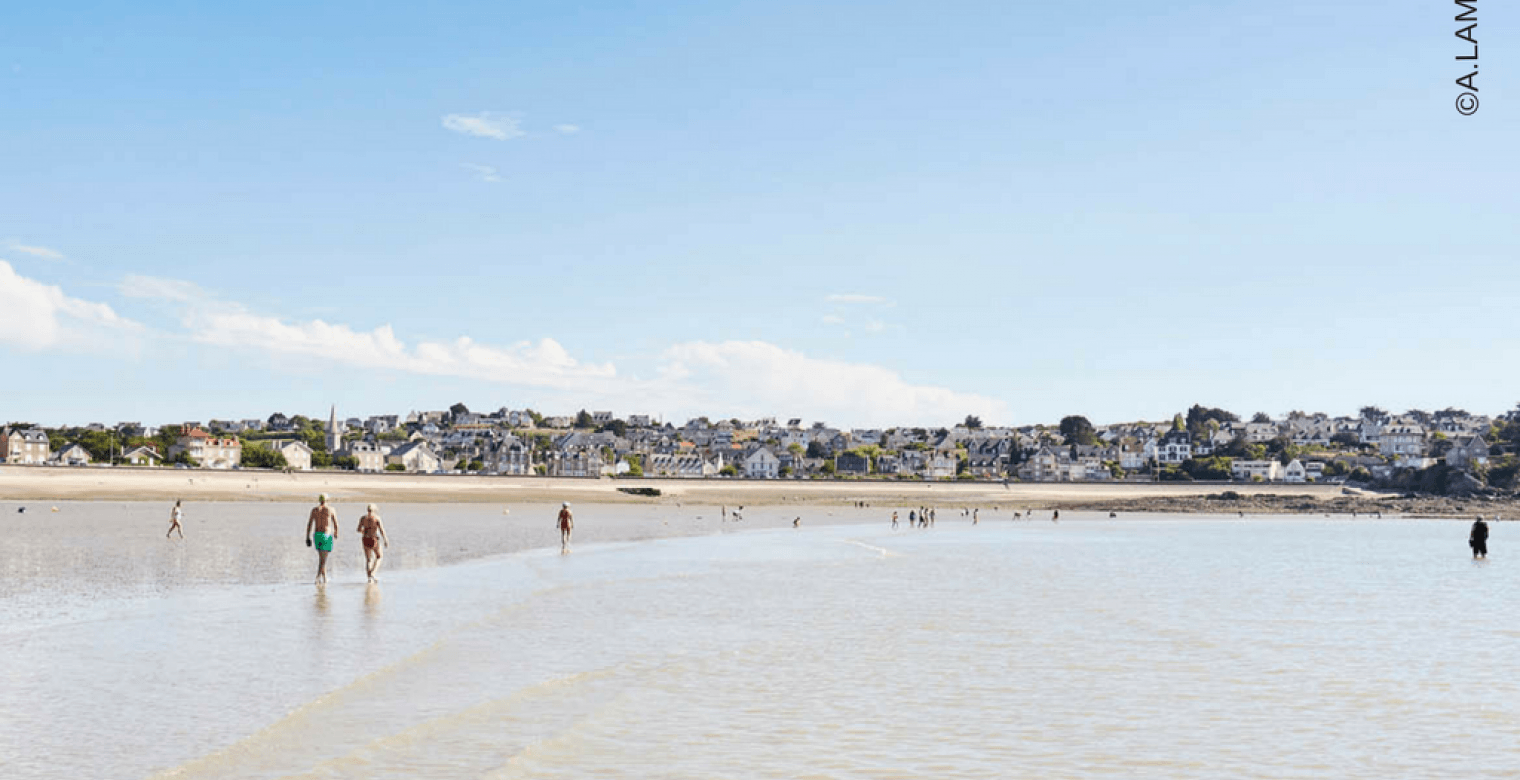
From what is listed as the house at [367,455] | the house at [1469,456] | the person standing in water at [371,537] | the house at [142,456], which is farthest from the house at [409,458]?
the person standing in water at [371,537]

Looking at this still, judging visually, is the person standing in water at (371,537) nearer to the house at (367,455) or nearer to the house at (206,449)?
the house at (206,449)

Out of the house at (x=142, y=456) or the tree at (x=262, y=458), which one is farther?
the house at (x=142, y=456)

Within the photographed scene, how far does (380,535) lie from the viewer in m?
23.7

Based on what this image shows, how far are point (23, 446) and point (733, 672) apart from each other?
188 metres

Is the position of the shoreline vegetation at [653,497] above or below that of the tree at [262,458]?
below

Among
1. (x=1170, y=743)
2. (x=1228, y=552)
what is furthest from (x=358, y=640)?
(x=1228, y=552)

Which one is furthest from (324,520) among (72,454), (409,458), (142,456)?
(409,458)

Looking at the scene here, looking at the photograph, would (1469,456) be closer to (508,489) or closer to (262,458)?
(508,489)

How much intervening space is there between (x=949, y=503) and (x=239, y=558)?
284ft

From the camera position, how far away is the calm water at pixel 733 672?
9.71m

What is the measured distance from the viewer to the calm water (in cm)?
971

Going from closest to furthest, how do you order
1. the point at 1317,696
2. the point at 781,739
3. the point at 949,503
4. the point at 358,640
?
the point at 781,739
the point at 1317,696
the point at 358,640
the point at 949,503

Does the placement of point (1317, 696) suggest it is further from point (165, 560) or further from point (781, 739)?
point (165, 560)

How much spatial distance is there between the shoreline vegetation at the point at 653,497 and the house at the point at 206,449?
64249mm
